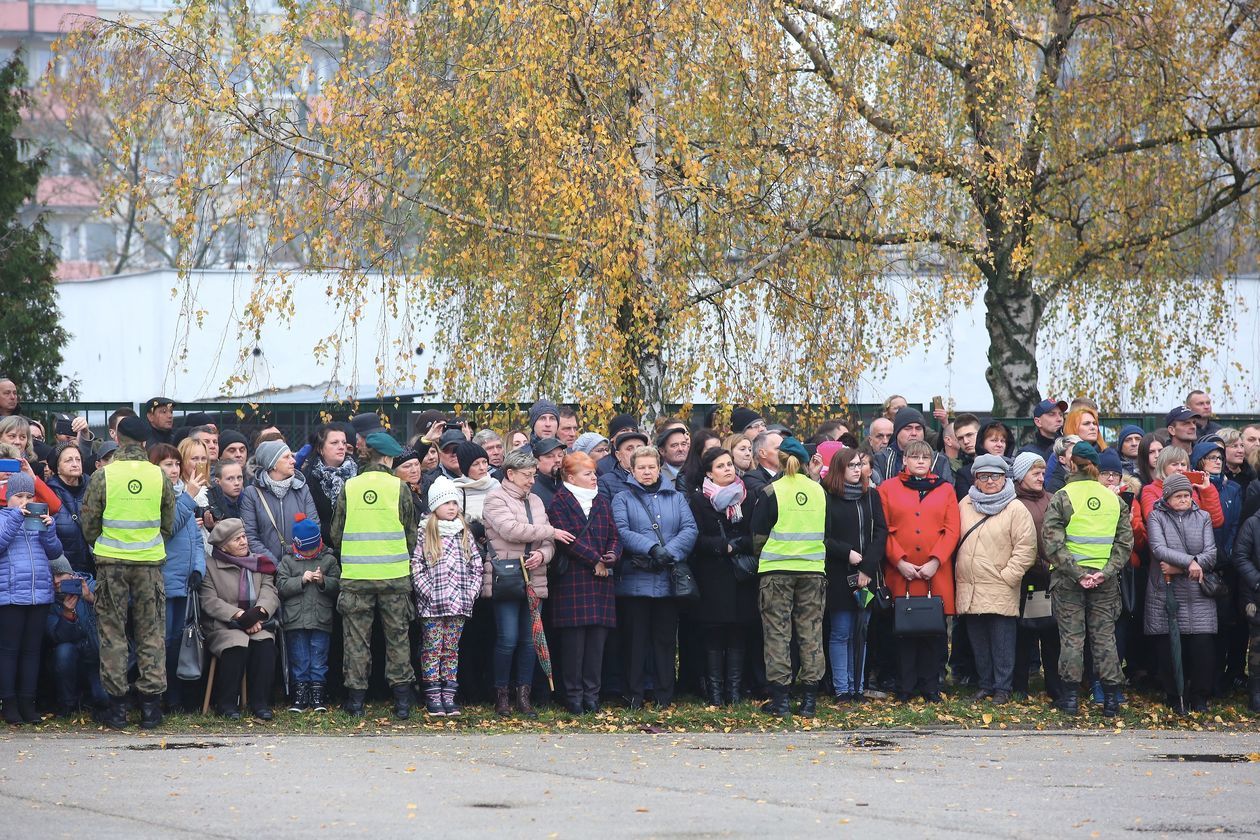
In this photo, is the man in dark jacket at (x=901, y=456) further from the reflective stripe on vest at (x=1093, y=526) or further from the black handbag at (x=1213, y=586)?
the black handbag at (x=1213, y=586)

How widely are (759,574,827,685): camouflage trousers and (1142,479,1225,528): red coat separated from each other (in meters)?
2.56

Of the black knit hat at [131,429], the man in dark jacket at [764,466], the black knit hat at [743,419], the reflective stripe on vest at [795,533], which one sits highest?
the black knit hat at [743,419]

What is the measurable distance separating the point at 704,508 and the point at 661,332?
3853 millimetres

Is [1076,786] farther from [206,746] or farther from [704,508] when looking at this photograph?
[206,746]

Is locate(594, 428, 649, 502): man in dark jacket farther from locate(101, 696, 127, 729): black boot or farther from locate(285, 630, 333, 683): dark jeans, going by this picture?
locate(101, 696, 127, 729): black boot

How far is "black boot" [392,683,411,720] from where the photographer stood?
1228cm

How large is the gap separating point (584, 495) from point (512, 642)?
47.2 inches

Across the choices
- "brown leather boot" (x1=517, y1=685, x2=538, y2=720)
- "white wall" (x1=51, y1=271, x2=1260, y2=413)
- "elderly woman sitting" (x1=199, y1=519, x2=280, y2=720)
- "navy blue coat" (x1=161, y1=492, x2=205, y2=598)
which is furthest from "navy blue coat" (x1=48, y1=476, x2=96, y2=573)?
"white wall" (x1=51, y1=271, x2=1260, y2=413)

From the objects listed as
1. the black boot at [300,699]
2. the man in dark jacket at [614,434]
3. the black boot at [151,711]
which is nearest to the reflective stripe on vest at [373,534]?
the black boot at [300,699]

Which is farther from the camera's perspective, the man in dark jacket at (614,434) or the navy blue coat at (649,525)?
the man in dark jacket at (614,434)

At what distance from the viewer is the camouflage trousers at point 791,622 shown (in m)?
12.6

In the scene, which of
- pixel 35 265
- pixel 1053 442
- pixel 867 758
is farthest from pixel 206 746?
pixel 35 265

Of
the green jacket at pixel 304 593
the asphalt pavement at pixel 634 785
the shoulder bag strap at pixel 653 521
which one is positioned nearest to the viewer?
the asphalt pavement at pixel 634 785

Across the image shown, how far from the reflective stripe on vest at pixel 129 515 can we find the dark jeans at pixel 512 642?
2449mm
